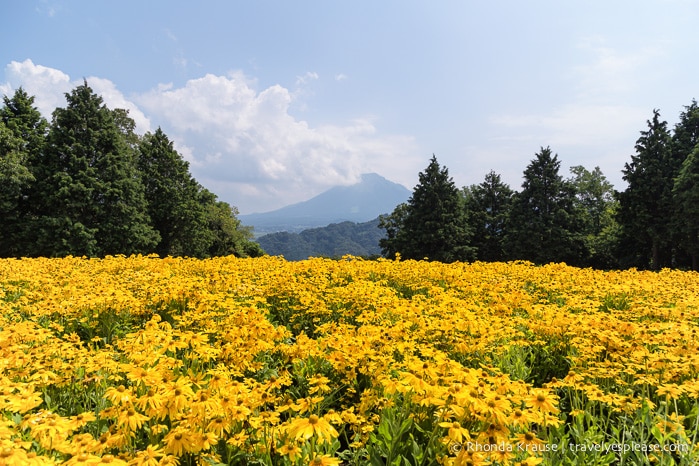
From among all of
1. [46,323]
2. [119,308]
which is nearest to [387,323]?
[119,308]

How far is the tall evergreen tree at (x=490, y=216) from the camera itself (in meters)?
31.1

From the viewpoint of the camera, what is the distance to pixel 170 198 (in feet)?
91.6

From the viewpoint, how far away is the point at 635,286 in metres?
6.48

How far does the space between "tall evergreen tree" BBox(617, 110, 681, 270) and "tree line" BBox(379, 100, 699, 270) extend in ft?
0.17

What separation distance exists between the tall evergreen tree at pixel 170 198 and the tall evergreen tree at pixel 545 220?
23.8 m

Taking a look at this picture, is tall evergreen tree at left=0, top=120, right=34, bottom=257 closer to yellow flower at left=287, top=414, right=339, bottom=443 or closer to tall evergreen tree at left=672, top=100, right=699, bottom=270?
yellow flower at left=287, top=414, right=339, bottom=443

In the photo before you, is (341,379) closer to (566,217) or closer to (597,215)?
(566,217)

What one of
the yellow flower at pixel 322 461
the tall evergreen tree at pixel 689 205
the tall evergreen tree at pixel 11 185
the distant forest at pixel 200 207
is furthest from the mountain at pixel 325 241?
the yellow flower at pixel 322 461

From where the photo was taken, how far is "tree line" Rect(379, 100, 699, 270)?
882 inches

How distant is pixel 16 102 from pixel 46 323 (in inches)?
1079

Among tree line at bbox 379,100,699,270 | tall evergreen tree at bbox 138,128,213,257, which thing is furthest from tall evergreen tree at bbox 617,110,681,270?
tall evergreen tree at bbox 138,128,213,257

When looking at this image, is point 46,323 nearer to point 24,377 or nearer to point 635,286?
point 24,377

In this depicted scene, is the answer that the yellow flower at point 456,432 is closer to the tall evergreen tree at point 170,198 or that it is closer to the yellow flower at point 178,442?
the yellow flower at point 178,442

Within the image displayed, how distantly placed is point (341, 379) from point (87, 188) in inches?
924
